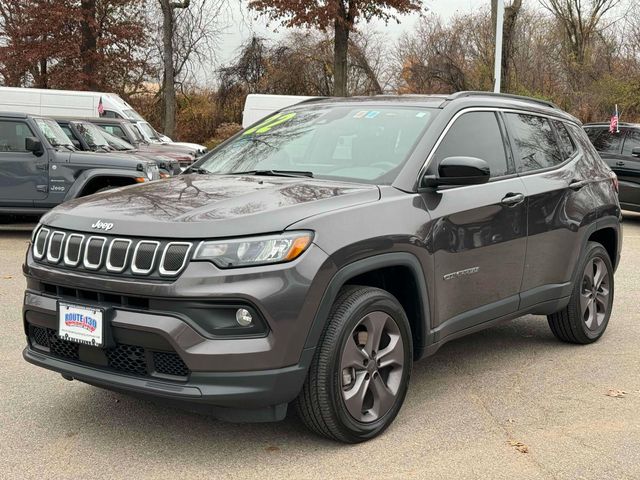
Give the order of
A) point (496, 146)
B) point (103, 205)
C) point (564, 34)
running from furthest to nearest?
point (564, 34), point (496, 146), point (103, 205)

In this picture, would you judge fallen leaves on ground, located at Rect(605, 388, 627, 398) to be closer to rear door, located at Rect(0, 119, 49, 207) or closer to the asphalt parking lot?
the asphalt parking lot

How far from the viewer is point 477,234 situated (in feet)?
14.4

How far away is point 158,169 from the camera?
11.5 metres

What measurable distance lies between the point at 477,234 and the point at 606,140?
1094 cm

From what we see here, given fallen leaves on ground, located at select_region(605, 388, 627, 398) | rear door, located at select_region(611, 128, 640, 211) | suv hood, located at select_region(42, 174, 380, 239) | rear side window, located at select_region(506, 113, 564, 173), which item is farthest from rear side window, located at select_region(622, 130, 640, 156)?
suv hood, located at select_region(42, 174, 380, 239)

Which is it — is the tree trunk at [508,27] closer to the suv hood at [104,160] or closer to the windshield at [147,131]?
the windshield at [147,131]

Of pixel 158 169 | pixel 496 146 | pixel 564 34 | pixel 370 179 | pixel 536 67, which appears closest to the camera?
pixel 370 179

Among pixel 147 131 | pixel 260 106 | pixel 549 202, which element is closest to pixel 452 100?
pixel 549 202

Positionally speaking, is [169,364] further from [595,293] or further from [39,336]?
[595,293]

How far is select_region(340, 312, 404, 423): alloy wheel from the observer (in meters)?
3.65

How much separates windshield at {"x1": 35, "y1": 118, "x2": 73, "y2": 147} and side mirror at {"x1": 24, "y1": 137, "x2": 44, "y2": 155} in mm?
198

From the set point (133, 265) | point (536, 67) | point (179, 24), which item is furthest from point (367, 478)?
point (536, 67)

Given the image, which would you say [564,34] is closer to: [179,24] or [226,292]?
[179,24]

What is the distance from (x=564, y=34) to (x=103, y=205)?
38.7 meters
